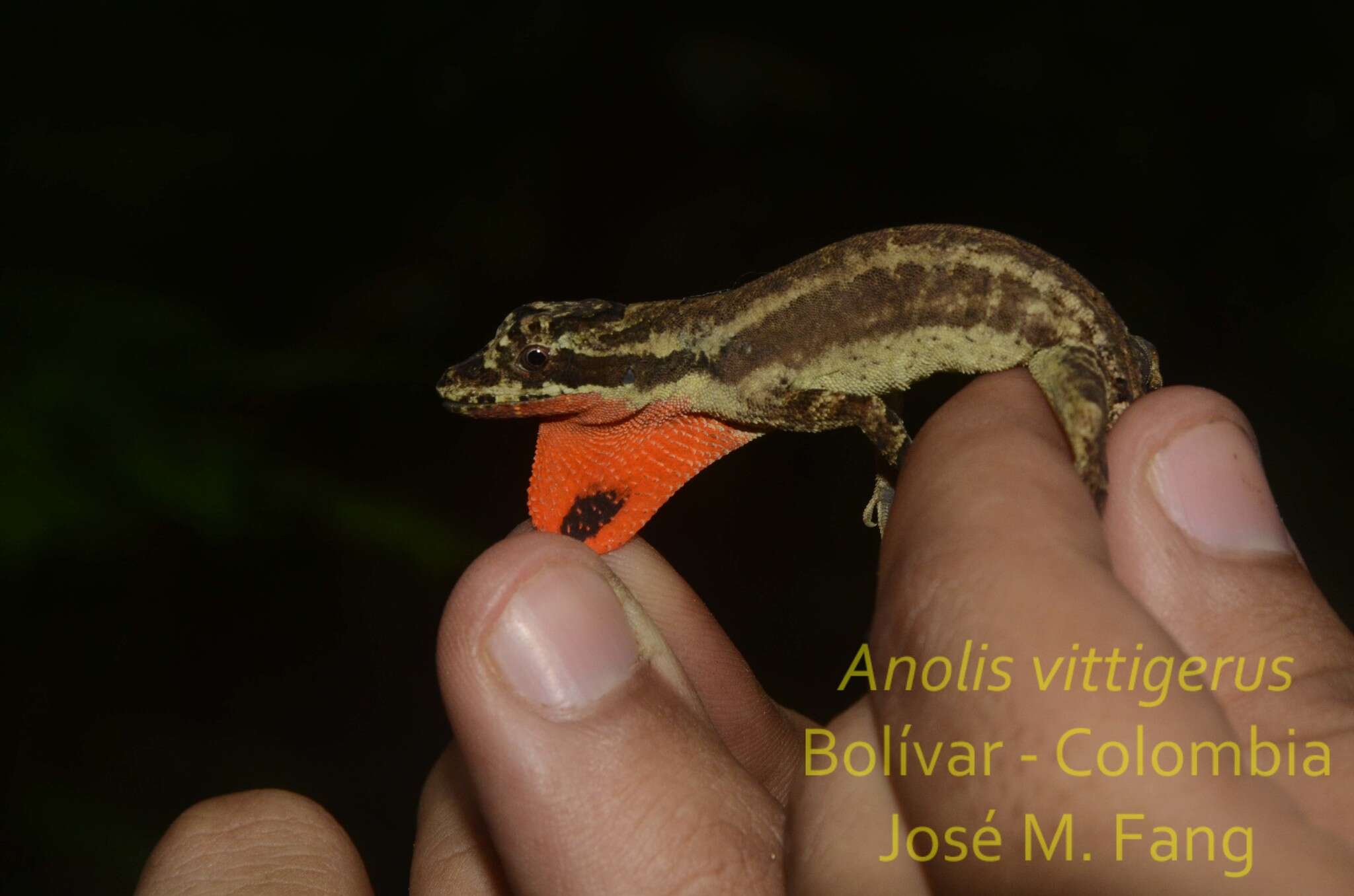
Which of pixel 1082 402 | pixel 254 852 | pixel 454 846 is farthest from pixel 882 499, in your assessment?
pixel 254 852

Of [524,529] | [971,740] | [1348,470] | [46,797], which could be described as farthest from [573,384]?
[1348,470]

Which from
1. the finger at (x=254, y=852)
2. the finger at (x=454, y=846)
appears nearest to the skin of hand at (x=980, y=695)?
the finger at (x=254, y=852)

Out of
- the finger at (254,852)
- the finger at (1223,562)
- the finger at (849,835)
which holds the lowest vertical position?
the finger at (254,852)

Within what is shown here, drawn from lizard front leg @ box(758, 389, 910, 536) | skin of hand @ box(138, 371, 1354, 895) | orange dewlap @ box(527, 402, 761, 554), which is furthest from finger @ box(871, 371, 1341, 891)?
orange dewlap @ box(527, 402, 761, 554)

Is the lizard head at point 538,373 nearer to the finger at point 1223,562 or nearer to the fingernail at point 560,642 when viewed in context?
the fingernail at point 560,642

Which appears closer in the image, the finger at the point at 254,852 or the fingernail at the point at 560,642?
the fingernail at the point at 560,642

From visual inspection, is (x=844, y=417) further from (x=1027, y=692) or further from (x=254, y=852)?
(x=254, y=852)
